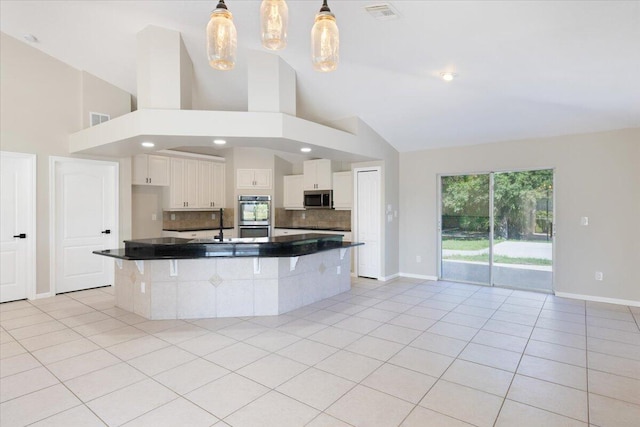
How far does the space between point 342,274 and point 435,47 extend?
3.37 metres

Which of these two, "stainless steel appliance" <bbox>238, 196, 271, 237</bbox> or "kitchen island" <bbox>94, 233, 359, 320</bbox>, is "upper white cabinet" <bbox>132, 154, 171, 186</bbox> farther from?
"kitchen island" <bbox>94, 233, 359, 320</bbox>

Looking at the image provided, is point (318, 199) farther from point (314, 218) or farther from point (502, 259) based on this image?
point (502, 259)

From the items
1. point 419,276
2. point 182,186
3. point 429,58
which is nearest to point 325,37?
point 429,58

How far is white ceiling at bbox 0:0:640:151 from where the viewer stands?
3.03m

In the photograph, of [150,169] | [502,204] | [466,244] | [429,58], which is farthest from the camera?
[150,169]

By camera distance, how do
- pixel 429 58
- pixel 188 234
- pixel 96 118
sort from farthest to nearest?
pixel 188 234 → pixel 96 118 → pixel 429 58

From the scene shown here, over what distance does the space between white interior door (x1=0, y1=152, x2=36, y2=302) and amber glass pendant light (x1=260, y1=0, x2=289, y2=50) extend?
4713mm

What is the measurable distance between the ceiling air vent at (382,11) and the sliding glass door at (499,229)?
146 inches

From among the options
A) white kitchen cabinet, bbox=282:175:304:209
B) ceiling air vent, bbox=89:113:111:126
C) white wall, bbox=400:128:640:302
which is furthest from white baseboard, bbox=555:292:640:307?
ceiling air vent, bbox=89:113:111:126

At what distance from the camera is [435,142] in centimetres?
612

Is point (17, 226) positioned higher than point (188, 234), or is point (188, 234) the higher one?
point (17, 226)

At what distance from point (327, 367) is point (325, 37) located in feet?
8.16

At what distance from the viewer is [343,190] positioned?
22.6ft

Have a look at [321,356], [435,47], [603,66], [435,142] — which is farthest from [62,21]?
[603,66]
